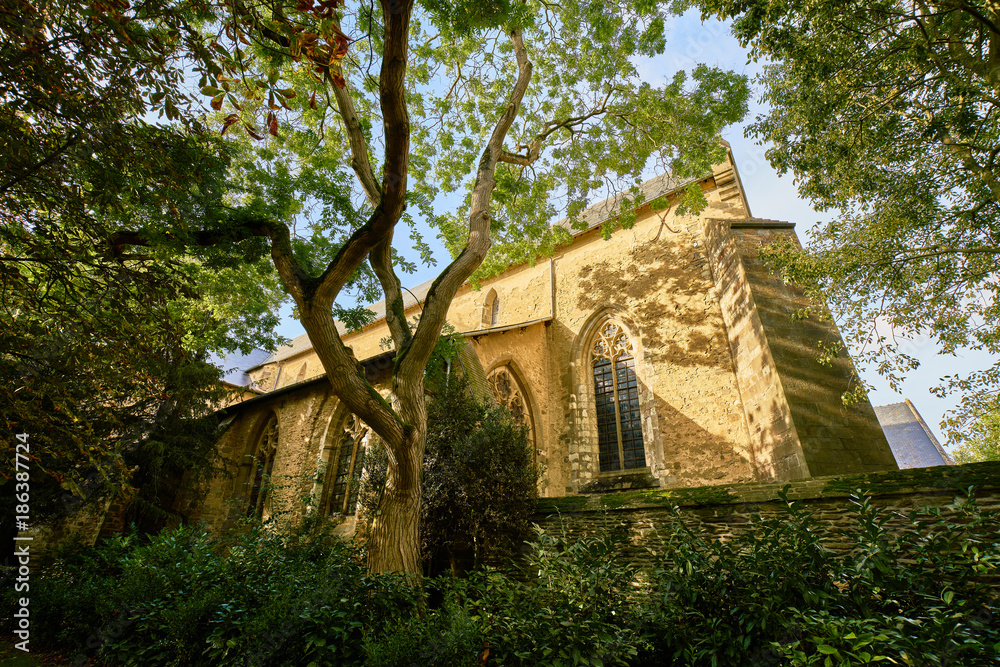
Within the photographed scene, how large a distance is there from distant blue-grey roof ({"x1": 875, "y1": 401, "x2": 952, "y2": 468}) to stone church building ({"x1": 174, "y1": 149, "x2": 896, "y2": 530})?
32.7 m

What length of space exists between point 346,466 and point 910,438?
142ft

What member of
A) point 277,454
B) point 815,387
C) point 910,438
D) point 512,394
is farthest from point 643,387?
point 910,438

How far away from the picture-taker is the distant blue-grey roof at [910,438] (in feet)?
107

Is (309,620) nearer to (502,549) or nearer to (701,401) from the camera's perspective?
(502,549)

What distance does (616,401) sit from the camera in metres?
10.2

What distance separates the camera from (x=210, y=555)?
5.21 m

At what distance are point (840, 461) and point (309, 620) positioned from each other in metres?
6.42

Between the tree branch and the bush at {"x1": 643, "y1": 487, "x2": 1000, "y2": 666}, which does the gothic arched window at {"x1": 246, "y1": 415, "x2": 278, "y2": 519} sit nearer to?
the tree branch

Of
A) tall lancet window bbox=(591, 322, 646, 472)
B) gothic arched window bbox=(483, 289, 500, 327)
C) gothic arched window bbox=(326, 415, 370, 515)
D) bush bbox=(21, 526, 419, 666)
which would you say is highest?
gothic arched window bbox=(483, 289, 500, 327)

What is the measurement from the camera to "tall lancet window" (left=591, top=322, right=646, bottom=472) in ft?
31.6

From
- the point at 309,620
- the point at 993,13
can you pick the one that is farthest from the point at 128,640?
the point at 993,13

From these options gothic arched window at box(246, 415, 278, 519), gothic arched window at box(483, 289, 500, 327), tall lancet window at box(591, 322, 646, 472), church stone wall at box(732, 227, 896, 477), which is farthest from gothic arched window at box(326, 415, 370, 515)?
church stone wall at box(732, 227, 896, 477)

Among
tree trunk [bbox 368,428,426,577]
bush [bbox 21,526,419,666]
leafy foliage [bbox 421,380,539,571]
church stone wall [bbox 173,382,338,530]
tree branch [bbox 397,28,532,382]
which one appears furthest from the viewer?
church stone wall [bbox 173,382,338,530]

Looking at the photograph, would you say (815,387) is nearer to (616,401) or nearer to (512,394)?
(616,401)
